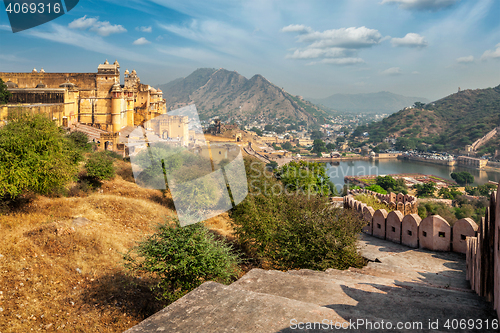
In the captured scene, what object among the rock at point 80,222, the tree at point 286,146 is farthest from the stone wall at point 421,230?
the tree at point 286,146

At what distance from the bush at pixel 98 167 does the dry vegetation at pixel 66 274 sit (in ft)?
12.3

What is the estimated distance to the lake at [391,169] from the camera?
75812mm

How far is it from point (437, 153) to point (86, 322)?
11347 cm

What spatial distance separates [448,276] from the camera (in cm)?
673

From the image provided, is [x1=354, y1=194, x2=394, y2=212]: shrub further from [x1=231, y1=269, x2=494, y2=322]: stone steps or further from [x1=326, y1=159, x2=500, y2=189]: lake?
[x1=326, y1=159, x2=500, y2=189]: lake

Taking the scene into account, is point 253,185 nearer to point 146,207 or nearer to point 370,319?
point 146,207

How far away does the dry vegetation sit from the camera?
5.48 meters

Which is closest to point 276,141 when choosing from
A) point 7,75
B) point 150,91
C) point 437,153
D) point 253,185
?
point 437,153

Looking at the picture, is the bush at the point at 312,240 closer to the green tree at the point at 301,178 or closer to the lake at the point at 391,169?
the green tree at the point at 301,178

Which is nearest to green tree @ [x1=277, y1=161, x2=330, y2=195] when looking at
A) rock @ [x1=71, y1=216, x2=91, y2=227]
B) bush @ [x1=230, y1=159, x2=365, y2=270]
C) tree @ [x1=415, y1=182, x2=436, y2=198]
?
bush @ [x1=230, y1=159, x2=365, y2=270]

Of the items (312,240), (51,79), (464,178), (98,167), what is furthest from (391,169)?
(312,240)

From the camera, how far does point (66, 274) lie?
6723 millimetres

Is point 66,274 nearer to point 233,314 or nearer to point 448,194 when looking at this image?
point 233,314

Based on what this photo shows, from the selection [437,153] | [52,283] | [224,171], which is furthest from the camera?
[437,153]
